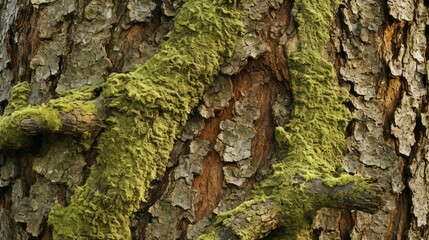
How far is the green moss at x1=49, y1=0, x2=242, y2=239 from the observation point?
1799 mm

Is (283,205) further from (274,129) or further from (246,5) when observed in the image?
(246,5)

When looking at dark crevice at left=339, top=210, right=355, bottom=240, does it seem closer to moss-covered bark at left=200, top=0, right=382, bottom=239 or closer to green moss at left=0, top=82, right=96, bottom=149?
moss-covered bark at left=200, top=0, right=382, bottom=239

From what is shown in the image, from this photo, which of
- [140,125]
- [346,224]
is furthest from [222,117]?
[346,224]

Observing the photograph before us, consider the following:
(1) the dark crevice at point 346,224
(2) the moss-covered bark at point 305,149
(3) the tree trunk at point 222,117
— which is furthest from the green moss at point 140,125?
(1) the dark crevice at point 346,224

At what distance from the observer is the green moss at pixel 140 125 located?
70.8 inches

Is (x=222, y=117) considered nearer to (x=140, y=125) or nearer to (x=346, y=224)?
(x=140, y=125)

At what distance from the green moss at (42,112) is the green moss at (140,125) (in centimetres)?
6

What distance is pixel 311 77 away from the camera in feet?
6.22

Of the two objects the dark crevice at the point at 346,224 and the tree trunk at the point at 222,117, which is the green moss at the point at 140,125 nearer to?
the tree trunk at the point at 222,117

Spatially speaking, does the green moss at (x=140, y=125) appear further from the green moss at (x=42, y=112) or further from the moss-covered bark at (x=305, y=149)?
the moss-covered bark at (x=305, y=149)

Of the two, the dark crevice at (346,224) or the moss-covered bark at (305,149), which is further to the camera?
the dark crevice at (346,224)

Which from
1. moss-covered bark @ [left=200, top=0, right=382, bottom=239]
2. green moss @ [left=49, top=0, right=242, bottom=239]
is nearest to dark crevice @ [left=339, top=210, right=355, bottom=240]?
moss-covered bark @ [left=200, top=0, right=382, bottom=239]

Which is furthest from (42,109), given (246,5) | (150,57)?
(246,5)

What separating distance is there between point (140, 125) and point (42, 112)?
10.6 inches
